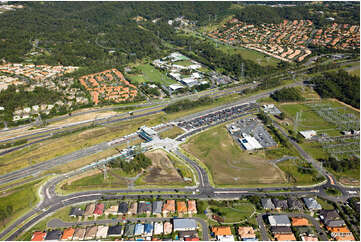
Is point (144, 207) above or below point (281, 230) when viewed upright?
above

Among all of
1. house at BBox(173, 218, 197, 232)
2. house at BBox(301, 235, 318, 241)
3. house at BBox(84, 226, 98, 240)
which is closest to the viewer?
house at BBox(301, 235, 318, 241)


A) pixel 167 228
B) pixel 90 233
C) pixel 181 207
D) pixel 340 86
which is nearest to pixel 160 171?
pixel 181 207

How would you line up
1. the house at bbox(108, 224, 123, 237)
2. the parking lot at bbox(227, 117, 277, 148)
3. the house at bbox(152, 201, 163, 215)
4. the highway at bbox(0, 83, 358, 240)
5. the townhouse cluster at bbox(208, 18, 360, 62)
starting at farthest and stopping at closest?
the townhouse cluster at bbox(208, 18, 360, 62), the parking lot at bbox(227, 117, 277, 148), the highway at bbox(0, 83, 358, 240), the house at bbox(152, 201, 163, 215), the house at bbox(108, 224, 123, 237)

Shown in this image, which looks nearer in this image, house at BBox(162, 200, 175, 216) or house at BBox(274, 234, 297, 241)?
house at BBox(274, 234, 297, 241)

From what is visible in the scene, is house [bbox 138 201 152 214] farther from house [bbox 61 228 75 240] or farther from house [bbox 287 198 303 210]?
house [bbox 287 198 303 210]

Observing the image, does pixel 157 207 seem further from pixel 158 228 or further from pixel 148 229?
pixel 148 229

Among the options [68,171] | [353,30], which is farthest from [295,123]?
[353,30]

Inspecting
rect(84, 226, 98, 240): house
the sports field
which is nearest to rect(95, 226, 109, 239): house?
rect(84, 226, 98, 240): house

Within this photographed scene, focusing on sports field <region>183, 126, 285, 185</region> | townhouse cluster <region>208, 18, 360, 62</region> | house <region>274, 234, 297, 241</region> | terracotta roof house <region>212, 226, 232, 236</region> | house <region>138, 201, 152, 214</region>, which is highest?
townhouse cluster <region>208, 18, 360, 62</region>
